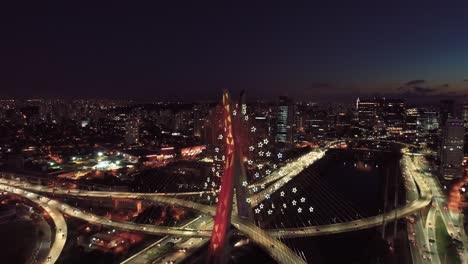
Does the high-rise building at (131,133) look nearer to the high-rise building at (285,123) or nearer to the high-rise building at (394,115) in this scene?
the high-rise building at (285,123)

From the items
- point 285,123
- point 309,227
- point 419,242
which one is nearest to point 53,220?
point 309,227

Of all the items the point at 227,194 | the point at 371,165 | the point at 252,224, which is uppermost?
the point at 227,194

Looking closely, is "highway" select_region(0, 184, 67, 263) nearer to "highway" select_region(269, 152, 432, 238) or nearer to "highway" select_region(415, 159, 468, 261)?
"highway" select_region(269, 152, 432, 238)

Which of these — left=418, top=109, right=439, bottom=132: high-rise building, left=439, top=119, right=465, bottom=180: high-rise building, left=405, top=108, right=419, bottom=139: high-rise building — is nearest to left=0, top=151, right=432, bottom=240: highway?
left=439, top=119, right=465, bottom=180: high-rise building

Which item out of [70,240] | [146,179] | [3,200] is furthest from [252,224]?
[3,200]

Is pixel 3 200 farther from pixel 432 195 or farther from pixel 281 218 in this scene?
pixel 432 195

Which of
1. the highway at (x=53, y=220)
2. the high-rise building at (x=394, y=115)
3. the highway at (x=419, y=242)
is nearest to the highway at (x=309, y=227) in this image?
the highway at (x=419, y=242)
